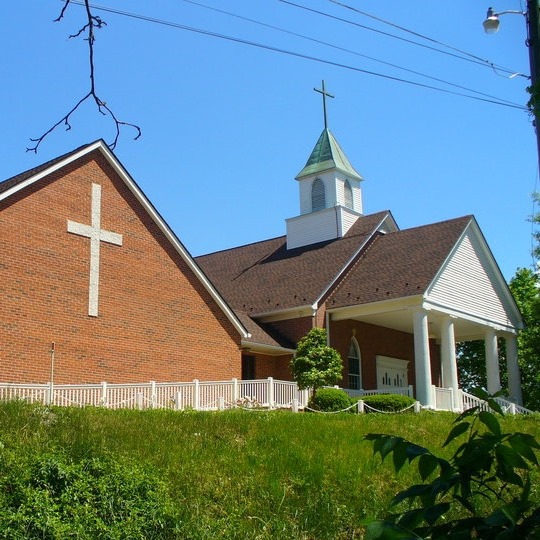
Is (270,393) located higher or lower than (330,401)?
higher

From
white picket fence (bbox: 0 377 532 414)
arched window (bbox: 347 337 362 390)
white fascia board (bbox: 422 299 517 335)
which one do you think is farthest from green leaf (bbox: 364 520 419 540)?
arched window (bbox: 347 337 362 390)

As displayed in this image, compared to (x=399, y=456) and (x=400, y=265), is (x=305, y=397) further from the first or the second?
(x=399, y=456)

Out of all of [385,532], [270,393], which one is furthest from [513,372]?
[385,532]

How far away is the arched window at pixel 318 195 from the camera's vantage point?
36.6 m

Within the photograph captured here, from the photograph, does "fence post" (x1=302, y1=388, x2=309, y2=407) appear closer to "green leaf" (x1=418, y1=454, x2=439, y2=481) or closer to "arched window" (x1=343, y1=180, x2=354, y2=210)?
"arched window" (x1=343, y1=180, x2=354, y2=210)

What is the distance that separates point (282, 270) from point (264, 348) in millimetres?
5750

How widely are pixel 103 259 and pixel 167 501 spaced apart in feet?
43.2

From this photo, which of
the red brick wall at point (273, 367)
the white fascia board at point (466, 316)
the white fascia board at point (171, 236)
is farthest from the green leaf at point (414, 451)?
the red brick wall at point (273, 367)

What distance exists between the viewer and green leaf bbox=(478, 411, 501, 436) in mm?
2877

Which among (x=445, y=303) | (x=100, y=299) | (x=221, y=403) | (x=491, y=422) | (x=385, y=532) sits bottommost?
(x=385, y=532)

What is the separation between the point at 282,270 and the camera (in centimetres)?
3381

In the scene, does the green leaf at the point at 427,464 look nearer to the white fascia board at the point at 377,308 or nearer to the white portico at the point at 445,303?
the white portico at the point at 445,303

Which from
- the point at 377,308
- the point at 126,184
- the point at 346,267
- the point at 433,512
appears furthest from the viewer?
the point at 346,267

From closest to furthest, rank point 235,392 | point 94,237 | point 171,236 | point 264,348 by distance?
point 235,392
point 94,237
point 171,236
point 264,348
